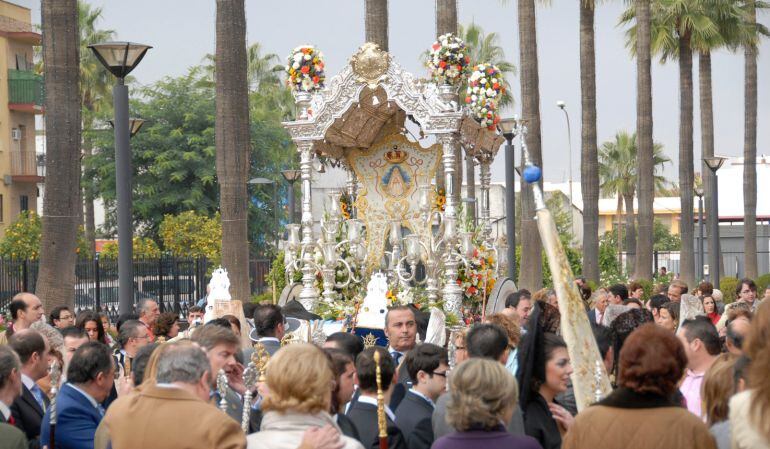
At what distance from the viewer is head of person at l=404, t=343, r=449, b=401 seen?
308 inches

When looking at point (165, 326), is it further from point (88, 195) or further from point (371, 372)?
point (88, 195)

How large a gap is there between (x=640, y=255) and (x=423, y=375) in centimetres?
3123

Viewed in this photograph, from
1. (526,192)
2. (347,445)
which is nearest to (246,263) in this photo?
(526,192)

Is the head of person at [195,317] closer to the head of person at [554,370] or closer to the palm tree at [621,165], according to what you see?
the head of person at [554,370]

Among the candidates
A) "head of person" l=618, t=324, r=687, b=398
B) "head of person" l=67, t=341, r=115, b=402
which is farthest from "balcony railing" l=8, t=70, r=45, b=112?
"head of person" l=618, t=324, r=687, b=398

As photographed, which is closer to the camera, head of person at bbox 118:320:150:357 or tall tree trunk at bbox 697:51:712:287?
head of person at bbox 118:320:150:357

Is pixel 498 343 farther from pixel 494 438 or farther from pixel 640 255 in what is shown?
pixel 640 255

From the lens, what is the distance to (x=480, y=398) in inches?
234

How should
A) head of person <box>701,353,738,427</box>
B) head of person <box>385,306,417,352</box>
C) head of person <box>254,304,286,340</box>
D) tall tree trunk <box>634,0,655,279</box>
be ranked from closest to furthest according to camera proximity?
head of person <box>701,353,738,427</box> → head of person <box>385,306,417,352</box> → head of person <box>254,304,286,340</box> → tall tree trunk <box>634,0,655,279</box>

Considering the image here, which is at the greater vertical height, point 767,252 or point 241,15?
point 241,15

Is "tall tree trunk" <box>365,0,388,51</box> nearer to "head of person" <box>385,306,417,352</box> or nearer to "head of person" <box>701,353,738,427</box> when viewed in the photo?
"head of person" <box>385,306,417,352</box>

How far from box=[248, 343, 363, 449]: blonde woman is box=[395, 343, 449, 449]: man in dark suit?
58.7 inches

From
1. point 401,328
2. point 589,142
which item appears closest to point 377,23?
point 401,328

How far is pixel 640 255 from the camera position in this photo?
38188mm
